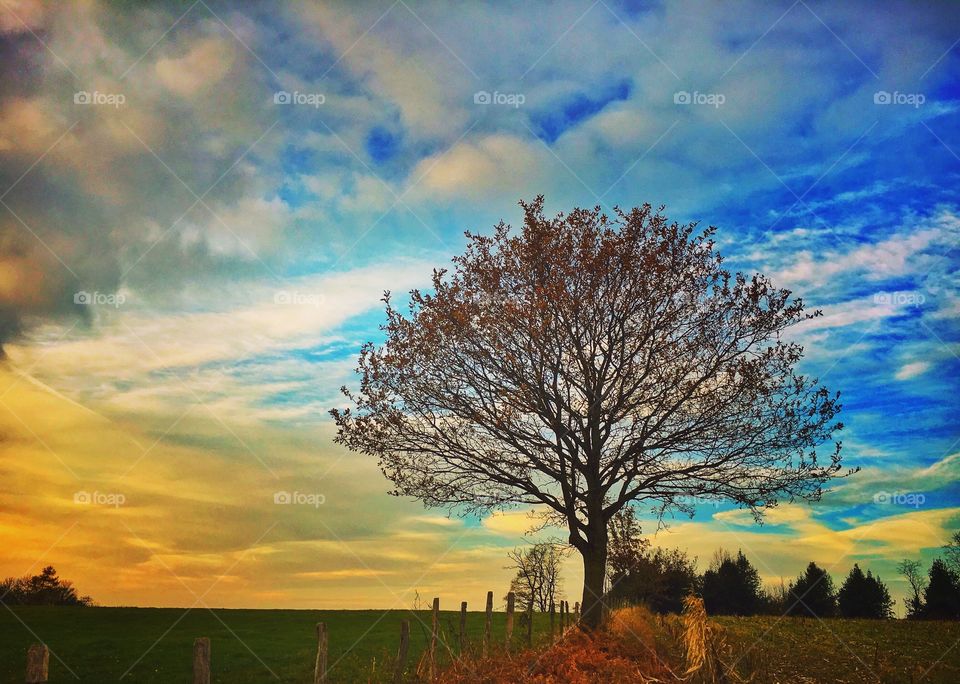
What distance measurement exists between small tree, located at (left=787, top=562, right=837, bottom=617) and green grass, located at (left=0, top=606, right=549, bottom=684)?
3398cm

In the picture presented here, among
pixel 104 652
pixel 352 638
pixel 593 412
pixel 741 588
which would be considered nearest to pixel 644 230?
pixel 593 412

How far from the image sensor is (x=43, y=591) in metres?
71.0

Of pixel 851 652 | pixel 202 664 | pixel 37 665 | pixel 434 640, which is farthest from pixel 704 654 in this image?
pixel 37 665

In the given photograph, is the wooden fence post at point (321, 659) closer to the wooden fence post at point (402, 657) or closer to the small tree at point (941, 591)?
the wooden fence post at point (402, 657)

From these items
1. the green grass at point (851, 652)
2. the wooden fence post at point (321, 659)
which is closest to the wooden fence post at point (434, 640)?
the wooden fence post at point (321, 659)

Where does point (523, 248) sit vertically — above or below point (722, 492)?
above

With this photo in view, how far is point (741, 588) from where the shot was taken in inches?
2813

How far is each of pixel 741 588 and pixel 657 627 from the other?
50142mm

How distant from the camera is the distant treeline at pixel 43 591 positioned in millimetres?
65044

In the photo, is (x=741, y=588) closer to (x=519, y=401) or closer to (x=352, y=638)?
(x=352, y=638)

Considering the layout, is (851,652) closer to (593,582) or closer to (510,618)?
(593,582)

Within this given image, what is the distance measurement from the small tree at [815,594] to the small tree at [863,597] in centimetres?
147

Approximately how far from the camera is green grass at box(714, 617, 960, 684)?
1667 centimetres

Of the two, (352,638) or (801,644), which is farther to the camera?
(352,638)
